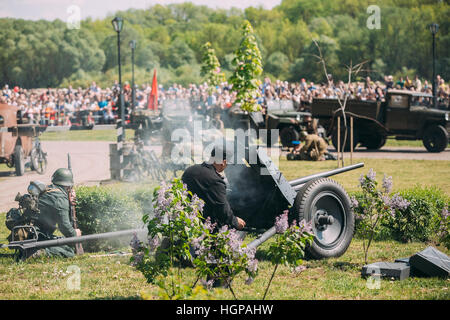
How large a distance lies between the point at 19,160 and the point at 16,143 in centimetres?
82

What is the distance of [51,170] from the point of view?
1758cm

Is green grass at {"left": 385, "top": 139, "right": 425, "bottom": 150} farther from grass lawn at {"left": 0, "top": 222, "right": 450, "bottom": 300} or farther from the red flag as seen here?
grass lawn at {"left": 0, "top": 222, "right": 450, "bottom": 300}

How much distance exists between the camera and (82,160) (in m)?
19.8

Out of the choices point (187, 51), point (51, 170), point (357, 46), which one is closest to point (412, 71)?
point (357, 46)

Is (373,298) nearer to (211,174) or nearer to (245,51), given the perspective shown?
(211,174)

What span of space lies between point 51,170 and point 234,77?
879 cm

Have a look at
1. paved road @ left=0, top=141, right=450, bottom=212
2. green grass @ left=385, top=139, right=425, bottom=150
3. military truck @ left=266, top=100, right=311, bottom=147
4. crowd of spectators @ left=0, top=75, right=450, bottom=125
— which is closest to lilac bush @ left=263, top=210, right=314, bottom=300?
paved road @ left=0, top=141, right=450, bottom=212

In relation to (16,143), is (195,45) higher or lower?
higher

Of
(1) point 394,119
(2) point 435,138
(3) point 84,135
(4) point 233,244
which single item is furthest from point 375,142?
(4) point 233,244

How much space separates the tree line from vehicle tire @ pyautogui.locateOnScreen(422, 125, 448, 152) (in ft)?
32.8

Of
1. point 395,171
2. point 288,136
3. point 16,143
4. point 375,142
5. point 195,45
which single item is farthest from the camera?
point 195,45

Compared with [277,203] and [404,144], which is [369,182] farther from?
[404,144]

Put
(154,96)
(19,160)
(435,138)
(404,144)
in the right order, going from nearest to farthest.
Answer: (19,160), (435,138), (404,144), (154,96)

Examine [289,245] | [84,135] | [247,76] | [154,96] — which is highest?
[247,76]
